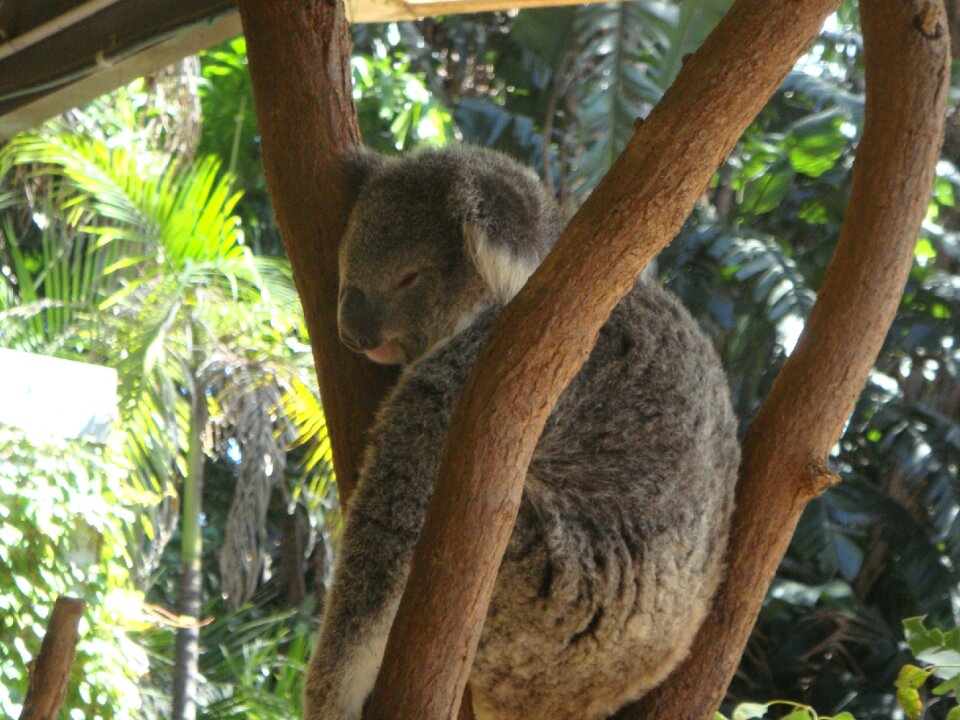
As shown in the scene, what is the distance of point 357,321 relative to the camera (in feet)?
5.75

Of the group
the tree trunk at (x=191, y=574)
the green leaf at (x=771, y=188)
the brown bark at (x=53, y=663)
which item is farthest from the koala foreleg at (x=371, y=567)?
the green leaf at (x=771, y=188)

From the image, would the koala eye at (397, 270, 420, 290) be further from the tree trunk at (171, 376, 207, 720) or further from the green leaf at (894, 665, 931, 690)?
the tree trunk at (171, 376, 207, 720)

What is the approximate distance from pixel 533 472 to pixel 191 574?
3.10 m

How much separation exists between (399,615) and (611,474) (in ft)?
1.88

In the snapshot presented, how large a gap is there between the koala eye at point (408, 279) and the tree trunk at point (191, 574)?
8.12 feet

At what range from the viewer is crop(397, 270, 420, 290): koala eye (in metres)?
1.90

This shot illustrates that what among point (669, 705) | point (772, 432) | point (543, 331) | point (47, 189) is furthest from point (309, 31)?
point (47, 189)

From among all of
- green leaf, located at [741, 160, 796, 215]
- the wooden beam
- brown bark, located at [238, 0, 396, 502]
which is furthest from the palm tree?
brown bark, located at [238, 0, 396, 502]

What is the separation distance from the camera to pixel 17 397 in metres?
2.91

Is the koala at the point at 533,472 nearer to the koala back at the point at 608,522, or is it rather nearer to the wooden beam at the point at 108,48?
the koala back at the point at 608,522

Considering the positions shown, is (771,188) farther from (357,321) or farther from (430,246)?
(357,321)

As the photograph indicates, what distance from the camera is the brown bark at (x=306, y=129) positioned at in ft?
6.06

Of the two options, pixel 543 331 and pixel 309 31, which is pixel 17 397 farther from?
pixel 543 331

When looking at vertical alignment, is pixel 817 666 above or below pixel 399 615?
below
